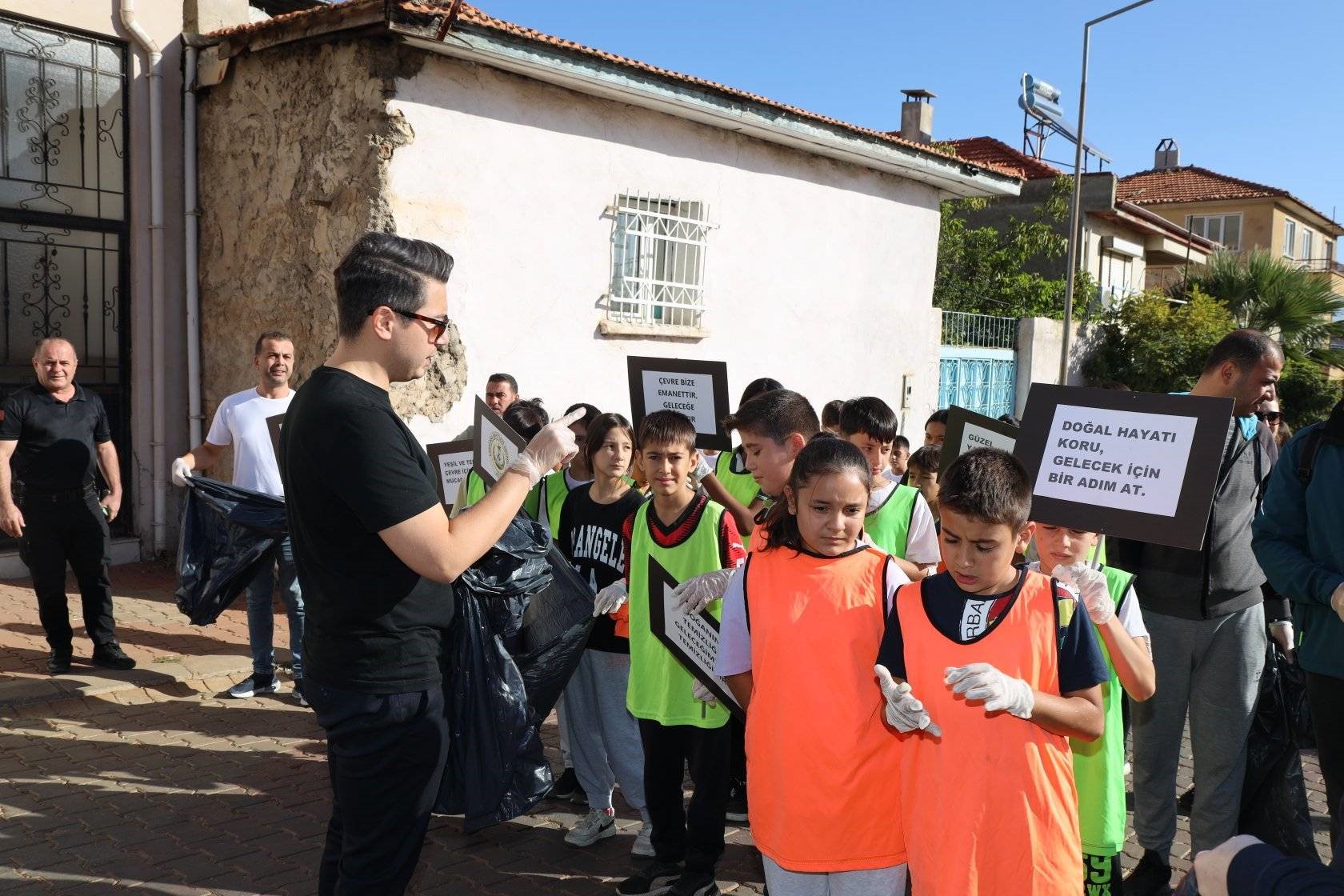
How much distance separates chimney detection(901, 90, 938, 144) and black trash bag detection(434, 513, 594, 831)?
697 inches

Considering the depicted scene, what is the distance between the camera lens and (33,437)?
6.19 metres

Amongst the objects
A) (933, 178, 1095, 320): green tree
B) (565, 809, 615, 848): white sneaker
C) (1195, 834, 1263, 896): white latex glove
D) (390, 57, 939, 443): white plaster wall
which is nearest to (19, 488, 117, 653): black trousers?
(390, 57, 939, 443): white plaster wall

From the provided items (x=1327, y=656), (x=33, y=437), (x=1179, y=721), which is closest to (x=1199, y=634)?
(x=1179, y=721)

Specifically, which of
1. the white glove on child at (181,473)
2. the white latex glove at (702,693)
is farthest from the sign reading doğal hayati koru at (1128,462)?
the white glove on child at (181,473)

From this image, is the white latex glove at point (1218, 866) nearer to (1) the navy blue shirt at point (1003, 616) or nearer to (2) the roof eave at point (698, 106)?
(1) the navy blue shirt at point (1003, 616)

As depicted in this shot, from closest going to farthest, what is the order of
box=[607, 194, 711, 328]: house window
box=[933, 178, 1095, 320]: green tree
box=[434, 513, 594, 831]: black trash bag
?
box=[434, 513, 594, 831]: black trash bag → box=[607, 194, 711, 328]: house window → box=[933, 178, 1095, 320]: green tree

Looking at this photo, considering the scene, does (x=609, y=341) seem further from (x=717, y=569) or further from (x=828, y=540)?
(x=828, y=540)

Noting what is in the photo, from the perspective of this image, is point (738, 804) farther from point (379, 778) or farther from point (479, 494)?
point (379, 778)

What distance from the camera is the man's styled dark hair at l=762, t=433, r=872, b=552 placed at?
116 inches

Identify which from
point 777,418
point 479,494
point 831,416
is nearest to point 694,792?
point 777,418

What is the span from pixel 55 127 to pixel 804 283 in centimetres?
694

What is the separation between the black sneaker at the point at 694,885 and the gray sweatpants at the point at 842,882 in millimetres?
929

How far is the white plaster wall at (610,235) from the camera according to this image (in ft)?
28.0

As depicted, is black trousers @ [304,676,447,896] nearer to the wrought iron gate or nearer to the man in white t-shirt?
the man in white t-shirt
